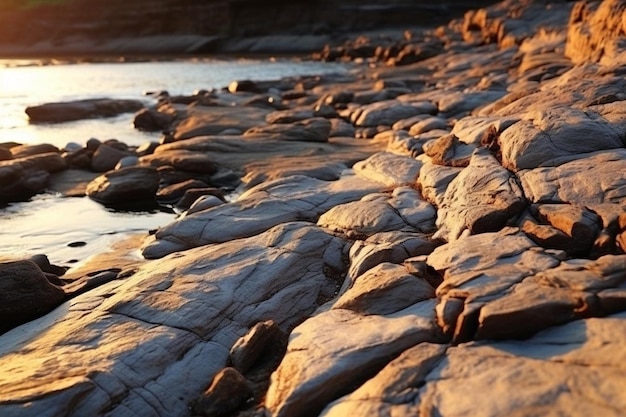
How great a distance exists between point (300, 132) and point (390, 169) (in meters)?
5.39

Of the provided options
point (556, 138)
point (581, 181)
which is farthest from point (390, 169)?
point (581, 181)

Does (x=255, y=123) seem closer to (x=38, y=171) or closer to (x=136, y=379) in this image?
(x=38, y=171)

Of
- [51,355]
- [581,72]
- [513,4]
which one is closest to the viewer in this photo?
[51,355]

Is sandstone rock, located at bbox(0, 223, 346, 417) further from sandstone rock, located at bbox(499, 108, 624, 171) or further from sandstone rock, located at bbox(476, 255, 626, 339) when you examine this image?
sandstone rock, located at bbox(499, 108, 624, 171)

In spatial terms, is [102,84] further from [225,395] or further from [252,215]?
[225,395]

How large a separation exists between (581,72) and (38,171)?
11.8 metres

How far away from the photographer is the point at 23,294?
22.1 ft

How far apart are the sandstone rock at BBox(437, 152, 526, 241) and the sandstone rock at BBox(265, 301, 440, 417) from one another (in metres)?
1.59

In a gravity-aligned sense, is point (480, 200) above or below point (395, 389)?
above

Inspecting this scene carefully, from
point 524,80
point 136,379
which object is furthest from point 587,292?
point 524,80

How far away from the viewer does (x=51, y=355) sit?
18.8 feet

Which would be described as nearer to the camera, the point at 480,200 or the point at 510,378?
the point at 510,378

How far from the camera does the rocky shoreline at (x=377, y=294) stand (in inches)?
178

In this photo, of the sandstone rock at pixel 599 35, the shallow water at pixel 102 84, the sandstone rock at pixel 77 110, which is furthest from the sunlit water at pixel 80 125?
the sandstone rock at pixel 599 35
